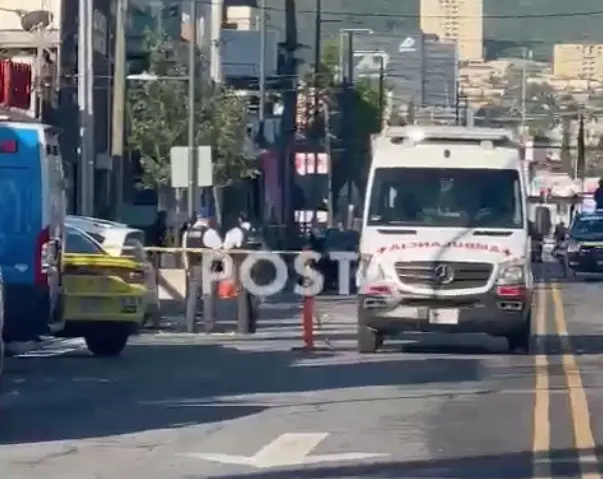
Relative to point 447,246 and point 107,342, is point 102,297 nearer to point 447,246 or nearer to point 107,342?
point 107,342

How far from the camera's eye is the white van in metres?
21.7

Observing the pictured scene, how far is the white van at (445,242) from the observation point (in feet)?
71.1

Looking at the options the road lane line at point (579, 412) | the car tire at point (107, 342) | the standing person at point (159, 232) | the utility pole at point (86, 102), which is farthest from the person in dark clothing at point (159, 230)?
the car tire at point (107, 342)

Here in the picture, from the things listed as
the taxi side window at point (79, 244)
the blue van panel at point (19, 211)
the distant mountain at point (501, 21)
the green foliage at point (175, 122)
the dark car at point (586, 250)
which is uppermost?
the distant mountain at point (501, 21)

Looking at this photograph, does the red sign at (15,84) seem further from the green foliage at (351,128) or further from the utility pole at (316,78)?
the green foliage at (351,128)

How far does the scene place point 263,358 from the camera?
2148 cm

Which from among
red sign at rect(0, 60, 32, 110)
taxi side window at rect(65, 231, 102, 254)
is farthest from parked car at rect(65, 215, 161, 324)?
red sign at rect(0, 60, 32, 110)

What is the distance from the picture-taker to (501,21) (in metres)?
185

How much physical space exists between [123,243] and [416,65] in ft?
376

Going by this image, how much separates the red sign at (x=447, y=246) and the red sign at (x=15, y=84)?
571 cm

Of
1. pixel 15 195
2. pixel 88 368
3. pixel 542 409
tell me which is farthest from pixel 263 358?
pixel 542 409

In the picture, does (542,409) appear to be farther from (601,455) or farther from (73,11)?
(73,11)

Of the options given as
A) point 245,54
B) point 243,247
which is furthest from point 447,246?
point 245,54

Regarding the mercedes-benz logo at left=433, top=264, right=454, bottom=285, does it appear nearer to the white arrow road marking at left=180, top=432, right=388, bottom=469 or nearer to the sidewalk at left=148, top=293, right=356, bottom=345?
the sidewalk at left=148, top=293, right=356, bottom=345
